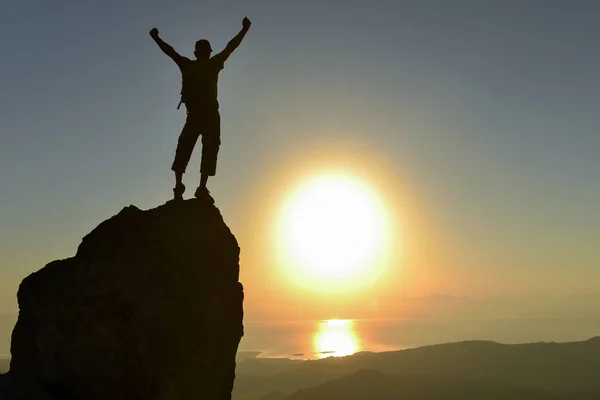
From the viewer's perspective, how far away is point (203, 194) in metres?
15.3

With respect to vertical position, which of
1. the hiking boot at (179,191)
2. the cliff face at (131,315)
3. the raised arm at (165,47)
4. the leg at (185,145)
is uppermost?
the raised arm at (165,47)

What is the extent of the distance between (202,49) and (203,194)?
4.00 m

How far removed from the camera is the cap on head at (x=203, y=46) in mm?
15211

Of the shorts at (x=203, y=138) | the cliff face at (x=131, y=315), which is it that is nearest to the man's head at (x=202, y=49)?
the shorts at (x=203, y=138)

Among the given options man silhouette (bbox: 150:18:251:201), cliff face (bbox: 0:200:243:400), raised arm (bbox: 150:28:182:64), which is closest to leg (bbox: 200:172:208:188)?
man silhouette (bbox: 150:18:251:201)

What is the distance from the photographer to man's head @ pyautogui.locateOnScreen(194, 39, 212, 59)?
15203mm

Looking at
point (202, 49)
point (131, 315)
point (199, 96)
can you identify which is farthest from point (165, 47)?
point (131, 315)

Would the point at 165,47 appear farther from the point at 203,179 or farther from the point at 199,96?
the point at 203,179

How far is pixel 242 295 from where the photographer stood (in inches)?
592

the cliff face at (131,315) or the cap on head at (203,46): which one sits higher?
the cap on head at (203,46)

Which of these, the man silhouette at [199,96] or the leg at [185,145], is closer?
the man silhouette at [199,96]

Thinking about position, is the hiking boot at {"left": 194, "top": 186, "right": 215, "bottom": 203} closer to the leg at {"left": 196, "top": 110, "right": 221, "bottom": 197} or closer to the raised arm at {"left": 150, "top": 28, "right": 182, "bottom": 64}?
the leg at {"left": 196, "top": 110, "right": 221, "bottom": 197}

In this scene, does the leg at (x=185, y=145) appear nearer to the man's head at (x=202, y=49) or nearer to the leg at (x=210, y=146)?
the leg at (x=210, y=146)

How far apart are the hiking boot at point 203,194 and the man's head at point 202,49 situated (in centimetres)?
363
